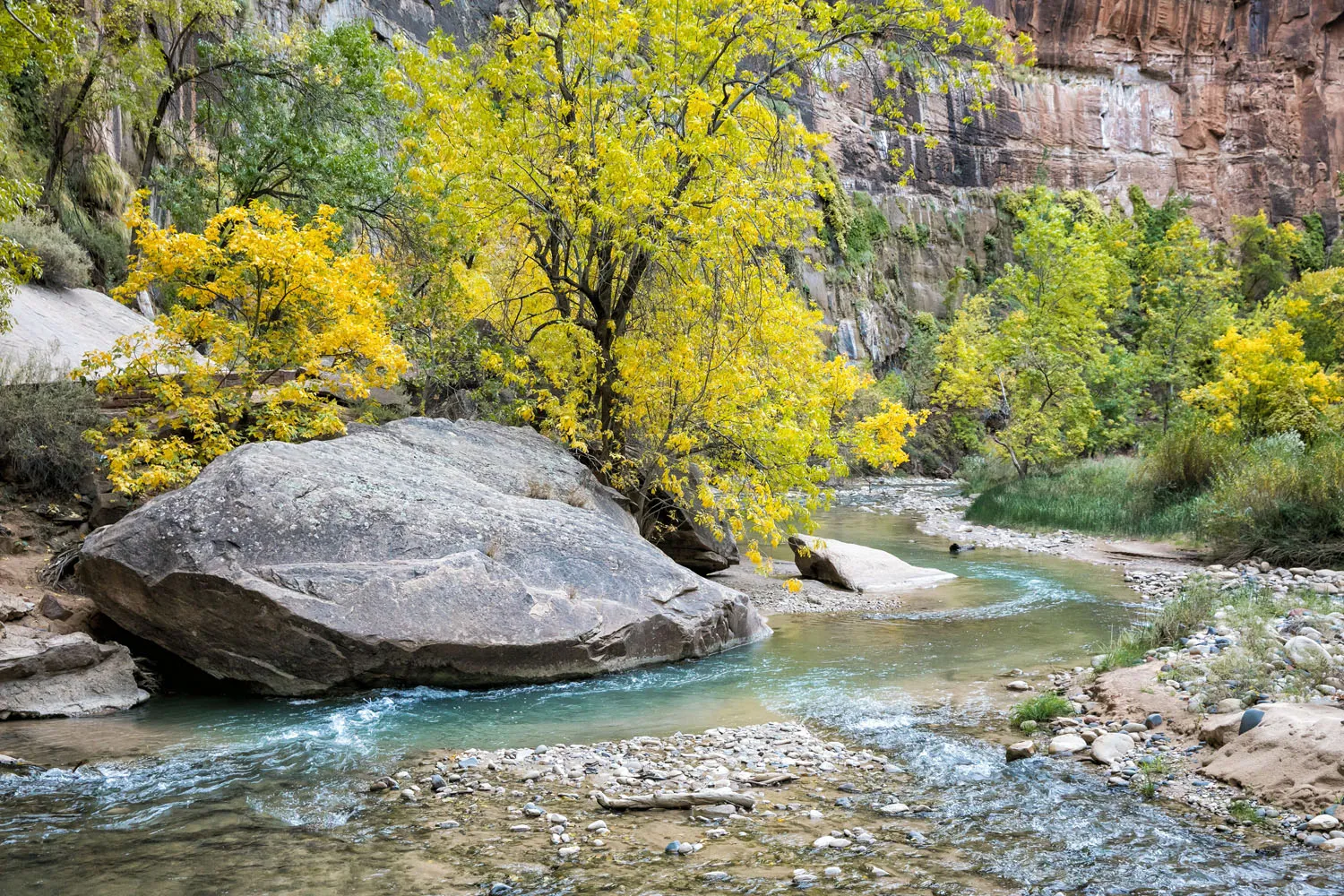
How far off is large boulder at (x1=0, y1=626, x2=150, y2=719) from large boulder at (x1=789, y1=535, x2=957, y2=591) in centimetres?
854

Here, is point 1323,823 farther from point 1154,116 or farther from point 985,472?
point 1154,116

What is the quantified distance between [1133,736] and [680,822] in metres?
3.17

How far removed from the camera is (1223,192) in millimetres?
65000

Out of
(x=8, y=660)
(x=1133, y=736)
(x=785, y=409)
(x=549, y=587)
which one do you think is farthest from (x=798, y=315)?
(x=8, y=660)

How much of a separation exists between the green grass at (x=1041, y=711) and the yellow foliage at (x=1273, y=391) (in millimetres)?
14948

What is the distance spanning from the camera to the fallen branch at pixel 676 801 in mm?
4812

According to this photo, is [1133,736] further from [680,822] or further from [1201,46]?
[1201,46]

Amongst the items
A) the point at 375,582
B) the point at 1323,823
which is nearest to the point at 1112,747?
the point at 1323,823

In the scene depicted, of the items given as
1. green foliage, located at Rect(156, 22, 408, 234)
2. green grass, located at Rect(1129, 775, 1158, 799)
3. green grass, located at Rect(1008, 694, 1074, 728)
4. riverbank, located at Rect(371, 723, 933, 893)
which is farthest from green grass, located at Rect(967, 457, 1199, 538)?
green foliage, located at Rect(156, 22, 408, 234)

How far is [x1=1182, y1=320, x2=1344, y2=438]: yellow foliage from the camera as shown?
1794 centimetres

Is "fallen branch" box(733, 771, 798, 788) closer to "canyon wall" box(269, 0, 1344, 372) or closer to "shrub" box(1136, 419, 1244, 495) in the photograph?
"shrub" box(1136, 419, 1244, 495)

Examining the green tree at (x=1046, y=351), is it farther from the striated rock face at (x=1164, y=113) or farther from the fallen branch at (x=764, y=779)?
the striated rock face at (x=1164, y=113)

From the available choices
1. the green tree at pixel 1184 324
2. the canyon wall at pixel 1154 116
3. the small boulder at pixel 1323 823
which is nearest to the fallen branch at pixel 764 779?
the small boulder at pixel 1323 823

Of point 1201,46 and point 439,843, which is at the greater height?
point 1201,46
